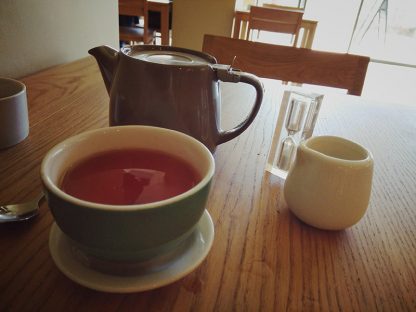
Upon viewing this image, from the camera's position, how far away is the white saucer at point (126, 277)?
24 centimetres

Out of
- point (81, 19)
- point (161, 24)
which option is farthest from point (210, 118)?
point (161, 24)

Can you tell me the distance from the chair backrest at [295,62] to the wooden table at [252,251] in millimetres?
387

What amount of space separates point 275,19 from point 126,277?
2.19 meters

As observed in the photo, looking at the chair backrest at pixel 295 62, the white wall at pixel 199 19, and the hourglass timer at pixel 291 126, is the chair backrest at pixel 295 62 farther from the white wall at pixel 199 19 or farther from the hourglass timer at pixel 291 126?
the white wall at pixel 199 19

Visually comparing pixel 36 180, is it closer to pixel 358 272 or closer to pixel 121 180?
pixel 121 180

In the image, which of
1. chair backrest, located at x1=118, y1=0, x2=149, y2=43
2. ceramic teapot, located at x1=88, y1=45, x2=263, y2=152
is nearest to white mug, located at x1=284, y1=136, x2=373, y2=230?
ceramic teapot, located at x1=88, y1=45, x2=263, y2=152

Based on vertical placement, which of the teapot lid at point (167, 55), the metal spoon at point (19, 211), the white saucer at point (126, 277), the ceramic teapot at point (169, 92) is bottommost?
the metal spoon at point (19, 211)

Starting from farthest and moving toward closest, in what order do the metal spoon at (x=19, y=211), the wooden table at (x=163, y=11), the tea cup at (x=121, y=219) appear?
1. the wooden table at (x=163, y=11)
2. the metal spoon at (x=19, y=211)
3. the tea cup at (x=121, y=219)

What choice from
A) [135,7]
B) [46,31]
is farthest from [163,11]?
[46,31]

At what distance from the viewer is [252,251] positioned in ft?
1.07

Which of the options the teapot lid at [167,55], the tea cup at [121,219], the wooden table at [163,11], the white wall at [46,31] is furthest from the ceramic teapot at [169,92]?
the wooden table at [163,11]

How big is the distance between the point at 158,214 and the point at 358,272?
0.71 feet

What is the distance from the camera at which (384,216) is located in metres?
0.40

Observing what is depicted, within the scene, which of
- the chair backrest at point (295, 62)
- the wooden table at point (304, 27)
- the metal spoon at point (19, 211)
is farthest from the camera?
the wooden table at point (304, 27)
